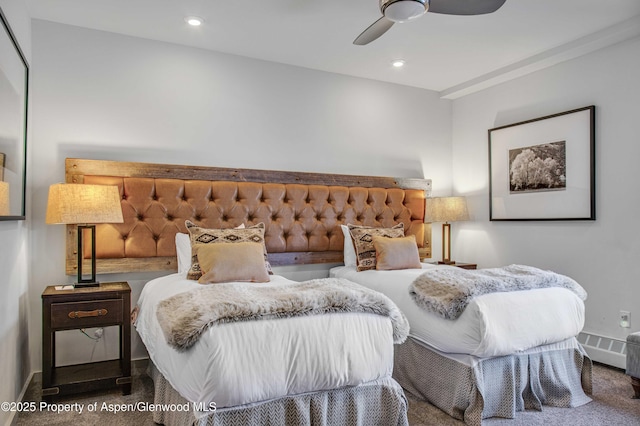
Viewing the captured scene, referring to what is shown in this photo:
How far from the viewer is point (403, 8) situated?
2100mm

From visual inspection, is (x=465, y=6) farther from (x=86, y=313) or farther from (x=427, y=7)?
(x=86, y=313)

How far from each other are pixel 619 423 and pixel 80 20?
4.32 m

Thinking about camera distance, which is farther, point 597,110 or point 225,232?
point 597,110

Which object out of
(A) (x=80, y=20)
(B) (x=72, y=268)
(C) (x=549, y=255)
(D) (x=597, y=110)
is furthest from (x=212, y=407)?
(D) (x=597, y=110)

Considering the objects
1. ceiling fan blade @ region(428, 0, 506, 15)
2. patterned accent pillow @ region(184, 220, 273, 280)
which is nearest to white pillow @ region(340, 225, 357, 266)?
patterned accent pillow @ region(184, 220, 273, 280)

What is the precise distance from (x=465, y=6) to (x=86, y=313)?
9.39 feet

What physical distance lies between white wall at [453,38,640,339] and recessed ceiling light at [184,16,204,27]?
290 centimetres

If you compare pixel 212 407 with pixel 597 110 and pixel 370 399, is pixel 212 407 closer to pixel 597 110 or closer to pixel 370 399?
pixel 370 399

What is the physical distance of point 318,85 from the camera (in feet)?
13.3

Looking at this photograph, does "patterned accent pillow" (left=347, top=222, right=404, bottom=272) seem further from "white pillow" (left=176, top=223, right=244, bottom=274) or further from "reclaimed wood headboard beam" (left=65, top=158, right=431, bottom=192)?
"white pillow" (left=176, top=223, right=244, bottom=274)

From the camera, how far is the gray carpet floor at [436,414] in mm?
2379

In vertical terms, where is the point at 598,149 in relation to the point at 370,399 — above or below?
above

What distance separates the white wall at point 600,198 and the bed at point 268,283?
1058 millimetres

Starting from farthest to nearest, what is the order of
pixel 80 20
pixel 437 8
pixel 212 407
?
pixel 80 20, pixel 437 8, pixel 212 407
